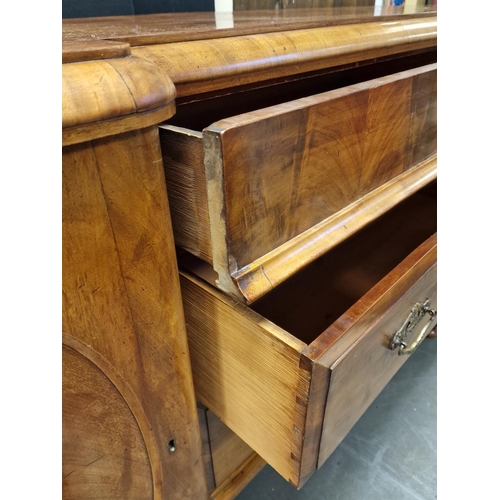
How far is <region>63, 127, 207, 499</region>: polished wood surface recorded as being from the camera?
259 mm

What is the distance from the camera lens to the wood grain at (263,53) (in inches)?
12.3

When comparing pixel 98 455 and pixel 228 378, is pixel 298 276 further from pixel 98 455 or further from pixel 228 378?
pixel 98 455

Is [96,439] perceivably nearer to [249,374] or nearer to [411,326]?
[249,374]

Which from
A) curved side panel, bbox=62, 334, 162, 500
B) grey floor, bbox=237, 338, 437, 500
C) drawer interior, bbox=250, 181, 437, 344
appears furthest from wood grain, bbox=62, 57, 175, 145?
grey floor, bbox=237, 338, 437, 500

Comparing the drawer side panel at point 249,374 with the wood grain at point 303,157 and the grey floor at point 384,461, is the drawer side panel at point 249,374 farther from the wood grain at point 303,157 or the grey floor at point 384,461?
the grey floor at point 384,461

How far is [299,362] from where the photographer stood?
32 centimetres

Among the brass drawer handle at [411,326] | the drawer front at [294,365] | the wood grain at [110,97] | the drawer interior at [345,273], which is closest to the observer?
the wood grain at [110,97]

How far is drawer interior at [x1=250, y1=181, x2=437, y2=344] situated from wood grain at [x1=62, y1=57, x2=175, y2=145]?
0.45 m

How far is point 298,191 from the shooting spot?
0.34 m

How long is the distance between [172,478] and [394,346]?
0.27 m

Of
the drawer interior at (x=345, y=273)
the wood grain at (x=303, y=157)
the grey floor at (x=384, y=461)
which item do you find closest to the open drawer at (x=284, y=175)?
the wood grain at (x=303, y=157)

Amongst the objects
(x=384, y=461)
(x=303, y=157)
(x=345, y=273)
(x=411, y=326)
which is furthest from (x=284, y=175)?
(x=384, y=461)

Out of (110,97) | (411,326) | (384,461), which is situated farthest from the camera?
(384,461)

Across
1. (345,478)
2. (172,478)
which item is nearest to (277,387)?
(172,478)
